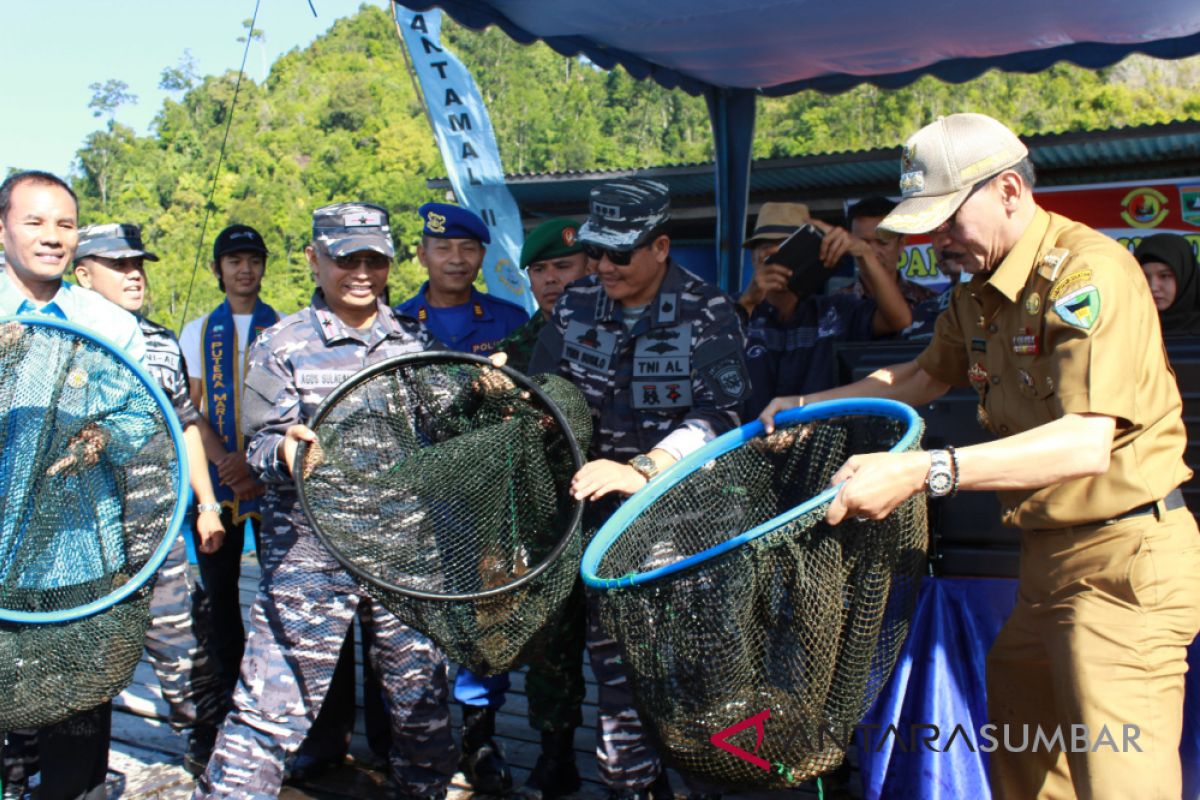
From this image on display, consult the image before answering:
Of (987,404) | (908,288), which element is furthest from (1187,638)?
(908,288)

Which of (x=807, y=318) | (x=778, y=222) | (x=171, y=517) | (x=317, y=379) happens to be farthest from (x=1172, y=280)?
(x=171, y=517)

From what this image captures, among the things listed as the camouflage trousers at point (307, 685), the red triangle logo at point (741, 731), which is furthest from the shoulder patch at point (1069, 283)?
the camouflage trousers at point (307, 685)

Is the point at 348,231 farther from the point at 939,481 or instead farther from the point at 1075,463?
the point at 1075,463

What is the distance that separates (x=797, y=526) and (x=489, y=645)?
1.09 m

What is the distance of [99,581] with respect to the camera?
10.2 feet

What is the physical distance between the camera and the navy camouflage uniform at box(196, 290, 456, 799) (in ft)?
10.7

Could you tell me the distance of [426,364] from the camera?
304 cm

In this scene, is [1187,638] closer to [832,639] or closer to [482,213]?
[832,639]

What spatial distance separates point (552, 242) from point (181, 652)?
7.04ft

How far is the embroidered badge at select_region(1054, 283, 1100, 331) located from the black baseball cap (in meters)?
3.56

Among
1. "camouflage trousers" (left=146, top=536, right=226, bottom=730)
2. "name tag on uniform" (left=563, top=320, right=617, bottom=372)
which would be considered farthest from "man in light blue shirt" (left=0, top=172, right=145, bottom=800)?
"name tag on uniform" (left=563, top=320, right=617, bottom=372)

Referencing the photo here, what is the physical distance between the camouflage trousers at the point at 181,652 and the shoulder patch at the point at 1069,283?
2784mm

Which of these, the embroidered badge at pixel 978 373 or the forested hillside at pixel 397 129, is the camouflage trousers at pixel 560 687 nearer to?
the embroidered badge at pixel 978 373

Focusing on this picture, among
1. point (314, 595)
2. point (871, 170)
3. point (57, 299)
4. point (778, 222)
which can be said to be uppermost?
point (871, 170)
